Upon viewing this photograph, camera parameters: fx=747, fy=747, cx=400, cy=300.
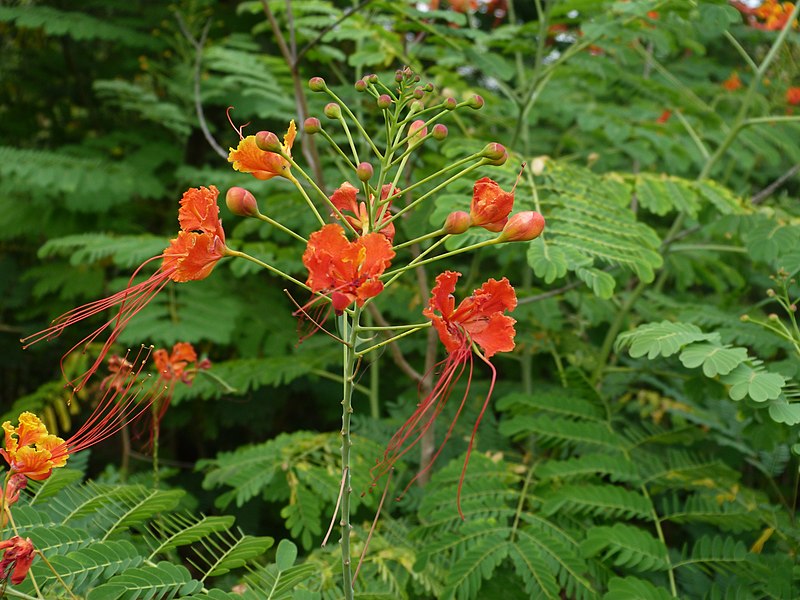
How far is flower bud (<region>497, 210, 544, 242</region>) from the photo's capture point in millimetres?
1349

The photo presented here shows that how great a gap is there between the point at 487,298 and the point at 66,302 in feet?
10.4

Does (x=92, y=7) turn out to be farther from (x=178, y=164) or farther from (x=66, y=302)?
(x=66, y=302)

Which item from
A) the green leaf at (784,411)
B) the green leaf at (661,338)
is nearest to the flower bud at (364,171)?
the green leaf at (661,338)

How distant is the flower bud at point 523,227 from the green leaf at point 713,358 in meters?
0.60

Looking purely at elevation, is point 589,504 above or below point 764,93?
below

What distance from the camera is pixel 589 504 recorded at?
80.3 inches

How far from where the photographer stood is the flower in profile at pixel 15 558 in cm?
119

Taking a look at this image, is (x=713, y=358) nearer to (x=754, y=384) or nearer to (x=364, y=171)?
(x=754, y=384)

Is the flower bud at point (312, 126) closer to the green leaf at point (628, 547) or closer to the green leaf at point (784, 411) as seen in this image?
the green leaf at point (784, 411)

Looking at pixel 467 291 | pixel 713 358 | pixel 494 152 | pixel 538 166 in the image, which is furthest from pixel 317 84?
pixel 467 291

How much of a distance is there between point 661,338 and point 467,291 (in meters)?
1.24

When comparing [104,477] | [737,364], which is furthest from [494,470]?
[104,477]

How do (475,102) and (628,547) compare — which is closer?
(475,102)

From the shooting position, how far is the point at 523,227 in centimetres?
136
